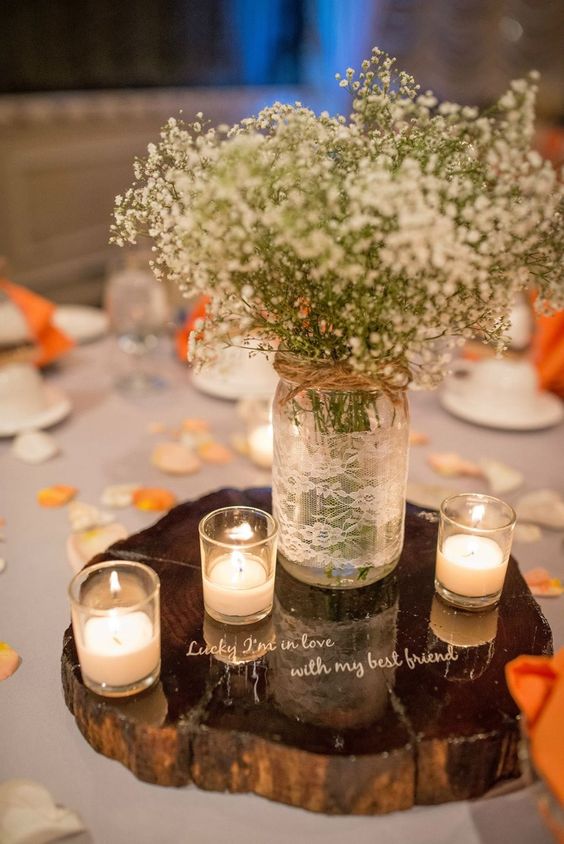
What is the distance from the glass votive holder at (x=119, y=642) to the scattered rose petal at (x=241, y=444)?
35.6 inches

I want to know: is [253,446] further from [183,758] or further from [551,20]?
[551,20]

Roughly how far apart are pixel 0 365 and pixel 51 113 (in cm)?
302

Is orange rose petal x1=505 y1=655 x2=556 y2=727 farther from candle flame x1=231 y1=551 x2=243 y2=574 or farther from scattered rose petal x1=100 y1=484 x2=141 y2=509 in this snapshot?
scattered rose petal x1=100 y1=484 x2=141 y2=509

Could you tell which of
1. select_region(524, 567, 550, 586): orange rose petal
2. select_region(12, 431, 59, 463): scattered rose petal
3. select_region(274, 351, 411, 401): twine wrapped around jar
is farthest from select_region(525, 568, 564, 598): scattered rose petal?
select_region(12, 431, 59, 463): scattered rose petal

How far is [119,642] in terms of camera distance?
3.47 feet

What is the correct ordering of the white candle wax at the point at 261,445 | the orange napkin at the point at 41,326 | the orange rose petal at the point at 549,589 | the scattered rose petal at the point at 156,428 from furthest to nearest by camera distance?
1. the orange napkin at the point at 41,326
2. the scattered rose petal at the point at 156,428
3. the white candle wax at the point at 261,445
4. the orange rose petal at the point at 549,589

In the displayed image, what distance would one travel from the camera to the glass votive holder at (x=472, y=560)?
126 cm

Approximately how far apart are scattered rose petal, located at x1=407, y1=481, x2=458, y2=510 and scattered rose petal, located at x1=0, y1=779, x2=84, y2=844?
40.3 inches

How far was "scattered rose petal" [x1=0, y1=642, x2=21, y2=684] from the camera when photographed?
1217 mm

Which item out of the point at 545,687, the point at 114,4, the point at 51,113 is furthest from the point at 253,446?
the point at 114,4

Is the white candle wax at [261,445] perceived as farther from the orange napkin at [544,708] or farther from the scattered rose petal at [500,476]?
the orange napkin at [544,708]

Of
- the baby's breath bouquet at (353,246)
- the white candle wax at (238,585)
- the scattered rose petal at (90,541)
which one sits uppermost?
the baby's breath bouquet at (353,246)

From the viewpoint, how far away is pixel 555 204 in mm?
1015

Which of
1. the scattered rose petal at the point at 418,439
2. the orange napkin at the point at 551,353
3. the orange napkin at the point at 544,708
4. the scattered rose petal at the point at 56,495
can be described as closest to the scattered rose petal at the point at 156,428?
the scattered rose petal at the point at 56,495
